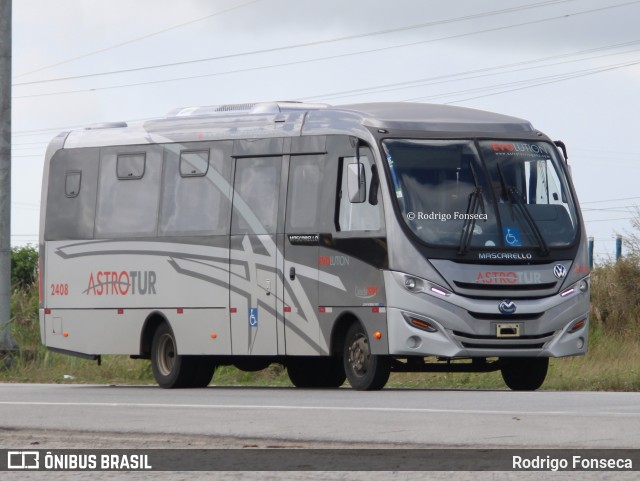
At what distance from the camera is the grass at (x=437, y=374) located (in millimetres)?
21859

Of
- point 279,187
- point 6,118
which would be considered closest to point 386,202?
point 279,187

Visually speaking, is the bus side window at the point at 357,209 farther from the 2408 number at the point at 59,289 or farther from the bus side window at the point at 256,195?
the 2408 number at the point at 59,289

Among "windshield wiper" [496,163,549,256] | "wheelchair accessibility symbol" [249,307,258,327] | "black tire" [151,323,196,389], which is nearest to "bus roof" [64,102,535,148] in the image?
"windshield wiper" [496,163,549,256]

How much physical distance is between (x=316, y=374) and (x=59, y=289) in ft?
12.8

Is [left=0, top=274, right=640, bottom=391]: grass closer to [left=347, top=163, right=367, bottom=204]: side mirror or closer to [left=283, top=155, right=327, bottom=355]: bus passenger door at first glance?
[left=283, top=155, right=327, bottom=355]: bus passenger door

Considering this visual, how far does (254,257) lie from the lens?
2069 centimetres

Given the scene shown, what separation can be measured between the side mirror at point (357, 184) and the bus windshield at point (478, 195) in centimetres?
35

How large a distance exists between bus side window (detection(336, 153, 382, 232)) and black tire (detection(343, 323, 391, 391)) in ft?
3.85

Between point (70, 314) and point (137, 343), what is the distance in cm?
152

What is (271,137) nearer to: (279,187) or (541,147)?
(279,187)

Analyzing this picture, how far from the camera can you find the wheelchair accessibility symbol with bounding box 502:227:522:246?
62.4 ft

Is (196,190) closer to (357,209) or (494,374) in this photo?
(357,209)

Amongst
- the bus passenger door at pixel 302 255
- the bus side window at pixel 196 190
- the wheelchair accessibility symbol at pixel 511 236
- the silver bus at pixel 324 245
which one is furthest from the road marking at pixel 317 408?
the bus side window at pixel 196 190

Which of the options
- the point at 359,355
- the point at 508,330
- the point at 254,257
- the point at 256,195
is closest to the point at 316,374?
Answer: the point at 254,257
